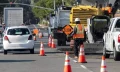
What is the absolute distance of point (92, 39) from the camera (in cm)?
3094

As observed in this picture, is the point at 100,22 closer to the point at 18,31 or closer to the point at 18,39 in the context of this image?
the point at 18,31

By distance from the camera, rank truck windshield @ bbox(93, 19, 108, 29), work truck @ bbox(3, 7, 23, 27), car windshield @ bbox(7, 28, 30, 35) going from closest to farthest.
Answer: car windshield @ bbox(7, 28, 30, 35)
truck windshield @ bbox(93, 19, 108, 29)
work truck @ bbox(3, 7, 23, 27)

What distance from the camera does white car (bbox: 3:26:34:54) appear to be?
28.4 metres

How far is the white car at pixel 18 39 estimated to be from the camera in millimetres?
28422

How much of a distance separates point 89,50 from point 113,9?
12.6ft

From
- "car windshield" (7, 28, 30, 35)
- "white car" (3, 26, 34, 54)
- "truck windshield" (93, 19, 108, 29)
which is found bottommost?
"white car" (3, 26, 34, 54)

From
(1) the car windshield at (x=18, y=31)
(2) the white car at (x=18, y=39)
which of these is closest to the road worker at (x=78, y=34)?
(2) the white car at (x=18, y=39)

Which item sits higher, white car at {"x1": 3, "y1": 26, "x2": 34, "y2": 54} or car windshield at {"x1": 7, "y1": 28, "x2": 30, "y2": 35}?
car windshield at {"x1": 7, "y1": 28, "x2": 30, "y2": 35}

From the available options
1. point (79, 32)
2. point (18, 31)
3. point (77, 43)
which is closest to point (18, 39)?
point (18, 31)

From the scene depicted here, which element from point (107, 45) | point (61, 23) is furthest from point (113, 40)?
point (61, 23)

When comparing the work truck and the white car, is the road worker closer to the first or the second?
the white car

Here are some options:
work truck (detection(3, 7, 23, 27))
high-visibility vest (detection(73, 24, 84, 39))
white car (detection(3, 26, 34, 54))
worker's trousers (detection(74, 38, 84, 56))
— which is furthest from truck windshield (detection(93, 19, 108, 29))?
work truck (detection(3, 7, 23, 27))

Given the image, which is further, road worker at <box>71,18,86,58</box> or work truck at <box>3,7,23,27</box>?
work truck at <box>3,7,23,27</box>

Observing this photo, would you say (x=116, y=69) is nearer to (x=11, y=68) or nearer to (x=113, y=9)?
(x=11, y=68)
